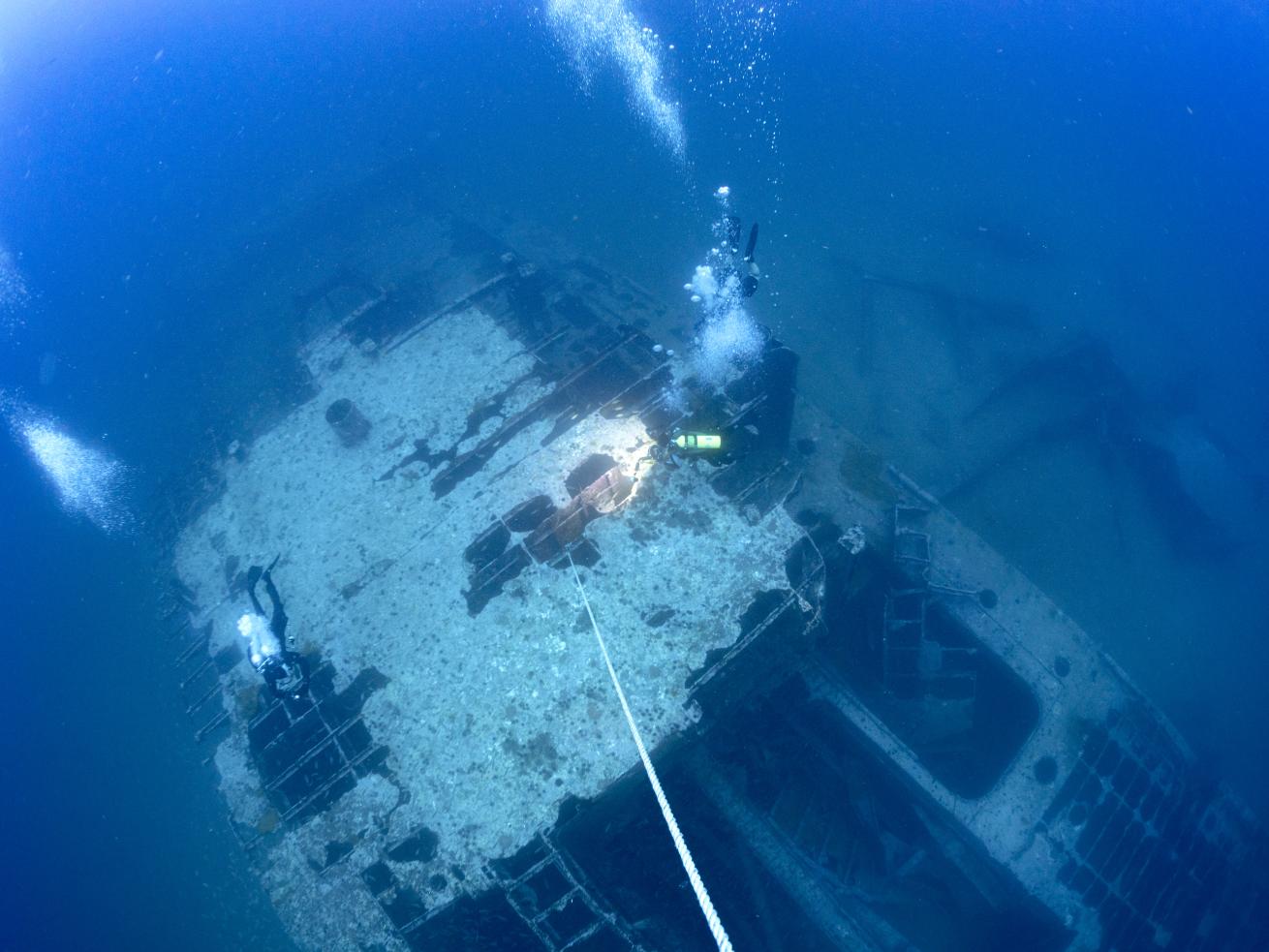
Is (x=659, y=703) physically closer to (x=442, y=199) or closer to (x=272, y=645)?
(x=272, y=645)

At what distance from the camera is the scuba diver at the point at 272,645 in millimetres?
8297

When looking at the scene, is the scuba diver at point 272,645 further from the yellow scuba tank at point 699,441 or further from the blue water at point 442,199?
the yellow scuba tank at point 699,441

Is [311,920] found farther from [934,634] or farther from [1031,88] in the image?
[1031,88]

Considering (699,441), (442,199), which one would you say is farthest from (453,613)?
(442,199)

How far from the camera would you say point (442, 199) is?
1642 cm

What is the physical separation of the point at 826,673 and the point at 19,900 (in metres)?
13.6

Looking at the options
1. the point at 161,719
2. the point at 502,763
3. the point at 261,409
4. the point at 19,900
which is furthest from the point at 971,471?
the point at 19,900

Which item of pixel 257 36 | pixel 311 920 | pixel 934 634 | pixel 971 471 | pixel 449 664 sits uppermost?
pixel 257 36

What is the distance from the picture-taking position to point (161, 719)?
9.35m

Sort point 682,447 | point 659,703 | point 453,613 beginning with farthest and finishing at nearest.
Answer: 1. point 682,447
2. point 453,613
3. point 659,703

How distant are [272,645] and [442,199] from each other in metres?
13.3

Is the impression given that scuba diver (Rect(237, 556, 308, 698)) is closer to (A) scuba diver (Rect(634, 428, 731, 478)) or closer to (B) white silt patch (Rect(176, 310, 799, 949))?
(B) white silt patch (Rect(176, 310, 799, 949))

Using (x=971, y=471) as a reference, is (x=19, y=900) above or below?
above

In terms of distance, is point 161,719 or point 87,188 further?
point 87,188
